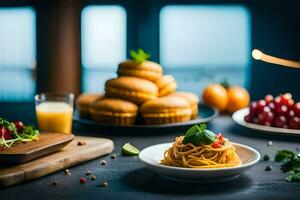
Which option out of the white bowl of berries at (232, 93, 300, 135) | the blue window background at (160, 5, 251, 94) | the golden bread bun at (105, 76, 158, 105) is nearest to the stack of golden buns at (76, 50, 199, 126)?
the golden bread bun at (105, 76, 158, 105)

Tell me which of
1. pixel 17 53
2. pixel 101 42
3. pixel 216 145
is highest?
pixel 216 145

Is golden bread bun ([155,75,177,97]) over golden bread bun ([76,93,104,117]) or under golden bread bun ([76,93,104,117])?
over

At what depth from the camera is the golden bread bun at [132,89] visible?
7.89 feet

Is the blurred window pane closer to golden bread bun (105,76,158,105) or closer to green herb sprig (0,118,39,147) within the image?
golden bread bun (105,76,158,105)

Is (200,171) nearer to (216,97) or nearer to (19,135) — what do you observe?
(19,135)

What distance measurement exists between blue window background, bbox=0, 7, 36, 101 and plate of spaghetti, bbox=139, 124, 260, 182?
4.34m

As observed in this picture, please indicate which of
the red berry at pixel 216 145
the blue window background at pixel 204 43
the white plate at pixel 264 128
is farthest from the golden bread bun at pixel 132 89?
the blue window background at pixel 204 43

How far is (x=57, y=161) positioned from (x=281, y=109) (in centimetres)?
102

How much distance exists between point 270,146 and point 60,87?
138 inches

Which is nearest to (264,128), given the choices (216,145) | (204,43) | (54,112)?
(216,145)

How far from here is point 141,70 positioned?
2490 mm

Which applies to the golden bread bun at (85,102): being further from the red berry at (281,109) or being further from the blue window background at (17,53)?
the blue window background at (17,53)

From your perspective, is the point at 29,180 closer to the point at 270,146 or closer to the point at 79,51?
the point at 270,146

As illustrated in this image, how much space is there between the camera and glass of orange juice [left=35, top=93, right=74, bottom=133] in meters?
2.30
